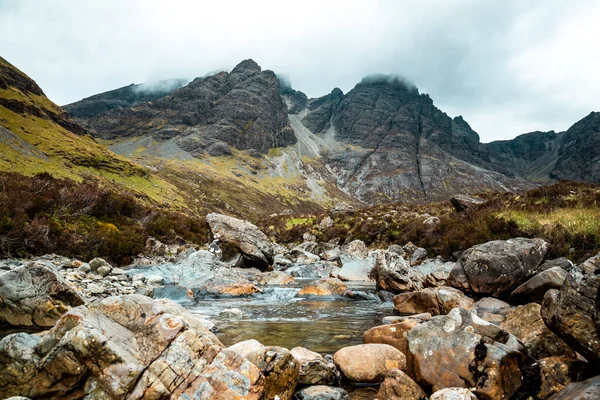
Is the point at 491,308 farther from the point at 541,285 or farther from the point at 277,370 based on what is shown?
the point at 277,370

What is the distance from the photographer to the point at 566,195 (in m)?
24.6

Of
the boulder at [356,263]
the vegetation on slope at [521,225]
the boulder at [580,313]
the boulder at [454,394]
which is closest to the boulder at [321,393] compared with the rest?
the boulder at [454,394]

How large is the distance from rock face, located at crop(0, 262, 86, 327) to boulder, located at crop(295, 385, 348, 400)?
7.36m

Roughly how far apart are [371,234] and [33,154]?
273ft

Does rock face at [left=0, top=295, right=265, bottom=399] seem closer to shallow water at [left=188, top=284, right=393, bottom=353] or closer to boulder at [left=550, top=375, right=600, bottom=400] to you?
shallow water at [left=188, top=284, right=393, bottom=353]

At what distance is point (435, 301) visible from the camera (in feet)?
43.0

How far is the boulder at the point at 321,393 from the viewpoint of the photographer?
260 inches

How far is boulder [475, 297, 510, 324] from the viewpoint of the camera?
37.4ft

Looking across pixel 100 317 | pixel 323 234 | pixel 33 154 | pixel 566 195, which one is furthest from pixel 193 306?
pixel 33 154

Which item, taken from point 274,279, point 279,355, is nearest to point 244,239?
point 274,279

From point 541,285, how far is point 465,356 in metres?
6.59

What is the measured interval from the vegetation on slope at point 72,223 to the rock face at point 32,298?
10.5m

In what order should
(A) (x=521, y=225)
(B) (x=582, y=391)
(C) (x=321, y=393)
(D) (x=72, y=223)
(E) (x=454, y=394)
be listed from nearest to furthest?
(B) (x=582, y=391)
(E) (x=454, y=394)
(C) (x=321, y=393)
(A) (x=521, y=225)
(D) (x=72, y=223)

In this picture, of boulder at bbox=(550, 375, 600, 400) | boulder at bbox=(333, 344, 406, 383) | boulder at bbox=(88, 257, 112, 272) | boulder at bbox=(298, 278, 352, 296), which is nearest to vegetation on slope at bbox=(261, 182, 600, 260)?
boulder at bbox=(298, 278, 352, 296)
